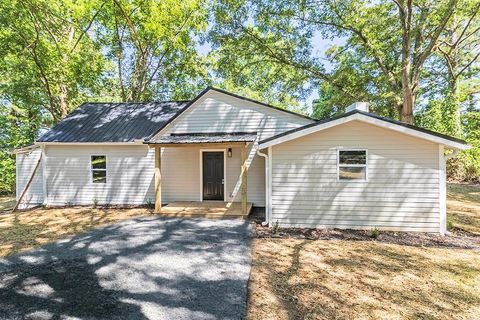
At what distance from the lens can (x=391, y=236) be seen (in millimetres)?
6848

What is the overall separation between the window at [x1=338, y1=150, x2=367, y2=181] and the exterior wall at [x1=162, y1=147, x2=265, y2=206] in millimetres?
3874

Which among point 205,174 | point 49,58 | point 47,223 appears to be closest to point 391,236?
point 205,174

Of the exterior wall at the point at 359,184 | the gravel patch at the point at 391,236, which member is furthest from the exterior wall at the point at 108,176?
the exterior wall at the point at 359,184

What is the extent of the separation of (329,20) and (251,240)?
12.0 metres

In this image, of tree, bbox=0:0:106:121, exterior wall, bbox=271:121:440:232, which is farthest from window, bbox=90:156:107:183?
exterior wall, bbox=271:121:440:232

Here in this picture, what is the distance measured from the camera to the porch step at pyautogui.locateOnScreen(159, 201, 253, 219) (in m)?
8.75

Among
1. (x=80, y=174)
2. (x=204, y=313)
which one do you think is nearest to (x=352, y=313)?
(x=204, y=313)

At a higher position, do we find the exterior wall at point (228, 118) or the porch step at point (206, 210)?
the exterior wall at point (228, 118)

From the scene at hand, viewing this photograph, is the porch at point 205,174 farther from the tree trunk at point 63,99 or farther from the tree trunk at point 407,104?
the tree trunk at point 63,99

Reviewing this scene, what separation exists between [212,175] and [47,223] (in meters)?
5.88

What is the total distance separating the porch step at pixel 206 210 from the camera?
8.75 meters

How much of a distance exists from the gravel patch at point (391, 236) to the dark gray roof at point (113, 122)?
21.2ft

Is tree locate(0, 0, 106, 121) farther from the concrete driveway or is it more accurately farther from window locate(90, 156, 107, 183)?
the concrete driveway

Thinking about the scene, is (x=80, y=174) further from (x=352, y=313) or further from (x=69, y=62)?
(x=352, y=313)
